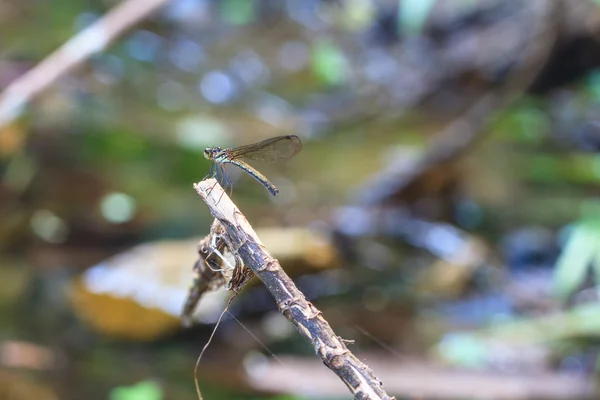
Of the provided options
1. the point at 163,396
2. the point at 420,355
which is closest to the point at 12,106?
the point at 163,396

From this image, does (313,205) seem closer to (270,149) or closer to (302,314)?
(270,149)

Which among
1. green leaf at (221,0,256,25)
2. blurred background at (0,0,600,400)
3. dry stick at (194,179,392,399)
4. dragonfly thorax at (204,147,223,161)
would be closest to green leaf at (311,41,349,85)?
blurred background at (0,0,600,400)

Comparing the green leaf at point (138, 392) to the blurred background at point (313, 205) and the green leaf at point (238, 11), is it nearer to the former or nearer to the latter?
the blurred background at point (313, 205)

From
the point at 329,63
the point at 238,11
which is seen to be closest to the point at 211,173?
the point at 329,63

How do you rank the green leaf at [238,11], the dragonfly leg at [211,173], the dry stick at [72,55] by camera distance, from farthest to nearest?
the green leaf at [238,11], the dry stick at [72,55], the dragonfly leg at [211,173]

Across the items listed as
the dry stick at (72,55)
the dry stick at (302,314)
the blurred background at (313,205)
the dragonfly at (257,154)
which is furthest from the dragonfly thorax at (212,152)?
the dry stick at (72,55)
